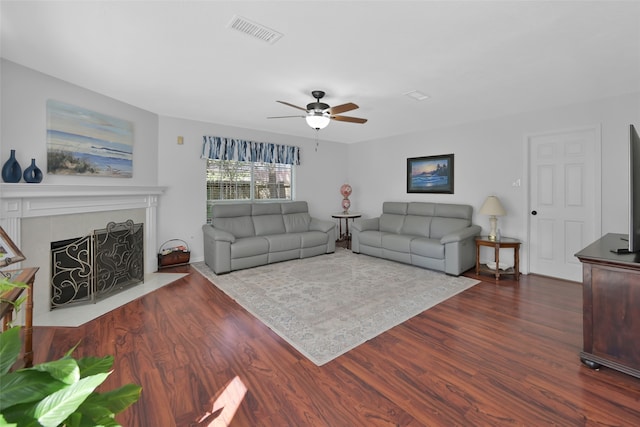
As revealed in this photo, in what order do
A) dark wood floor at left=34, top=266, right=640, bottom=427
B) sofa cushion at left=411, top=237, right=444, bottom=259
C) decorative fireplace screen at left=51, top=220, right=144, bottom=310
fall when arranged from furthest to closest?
sofa cushion at left=411, top=237, right=444, bottom=259
decorative fireplace screen at left=51, top=220, right=144, bottom=310
dark wood floor at left=34, top=266, right=640, bottom=427

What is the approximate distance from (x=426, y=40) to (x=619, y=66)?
200cm

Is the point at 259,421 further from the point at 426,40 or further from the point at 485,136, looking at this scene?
the point at 485,136

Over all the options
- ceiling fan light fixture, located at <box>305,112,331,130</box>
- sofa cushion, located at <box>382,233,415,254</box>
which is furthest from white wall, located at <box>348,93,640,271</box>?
ceiling fan light fixture, located at <box>305,112,331,130</box>

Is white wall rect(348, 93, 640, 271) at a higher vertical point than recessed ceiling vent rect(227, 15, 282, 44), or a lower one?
lower

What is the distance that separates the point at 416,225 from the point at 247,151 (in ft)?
10.8

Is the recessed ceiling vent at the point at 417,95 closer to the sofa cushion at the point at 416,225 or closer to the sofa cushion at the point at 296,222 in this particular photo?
the sofa cushion at the point at 416,225

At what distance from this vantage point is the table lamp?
409 cm

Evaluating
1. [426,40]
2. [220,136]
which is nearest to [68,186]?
[220,136]

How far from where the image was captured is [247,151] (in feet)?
17.1

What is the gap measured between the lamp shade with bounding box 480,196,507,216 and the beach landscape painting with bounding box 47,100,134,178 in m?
4.98

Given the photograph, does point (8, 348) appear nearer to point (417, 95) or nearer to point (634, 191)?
point (634, 191)

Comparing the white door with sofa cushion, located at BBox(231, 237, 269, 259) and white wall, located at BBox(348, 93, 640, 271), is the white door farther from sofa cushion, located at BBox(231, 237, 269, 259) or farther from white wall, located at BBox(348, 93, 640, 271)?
sofa cushion, located at BBox(231, 237, 269, 259)

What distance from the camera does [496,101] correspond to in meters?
3.69

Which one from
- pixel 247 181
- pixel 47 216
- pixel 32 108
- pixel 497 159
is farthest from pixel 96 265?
pixel 497 159
